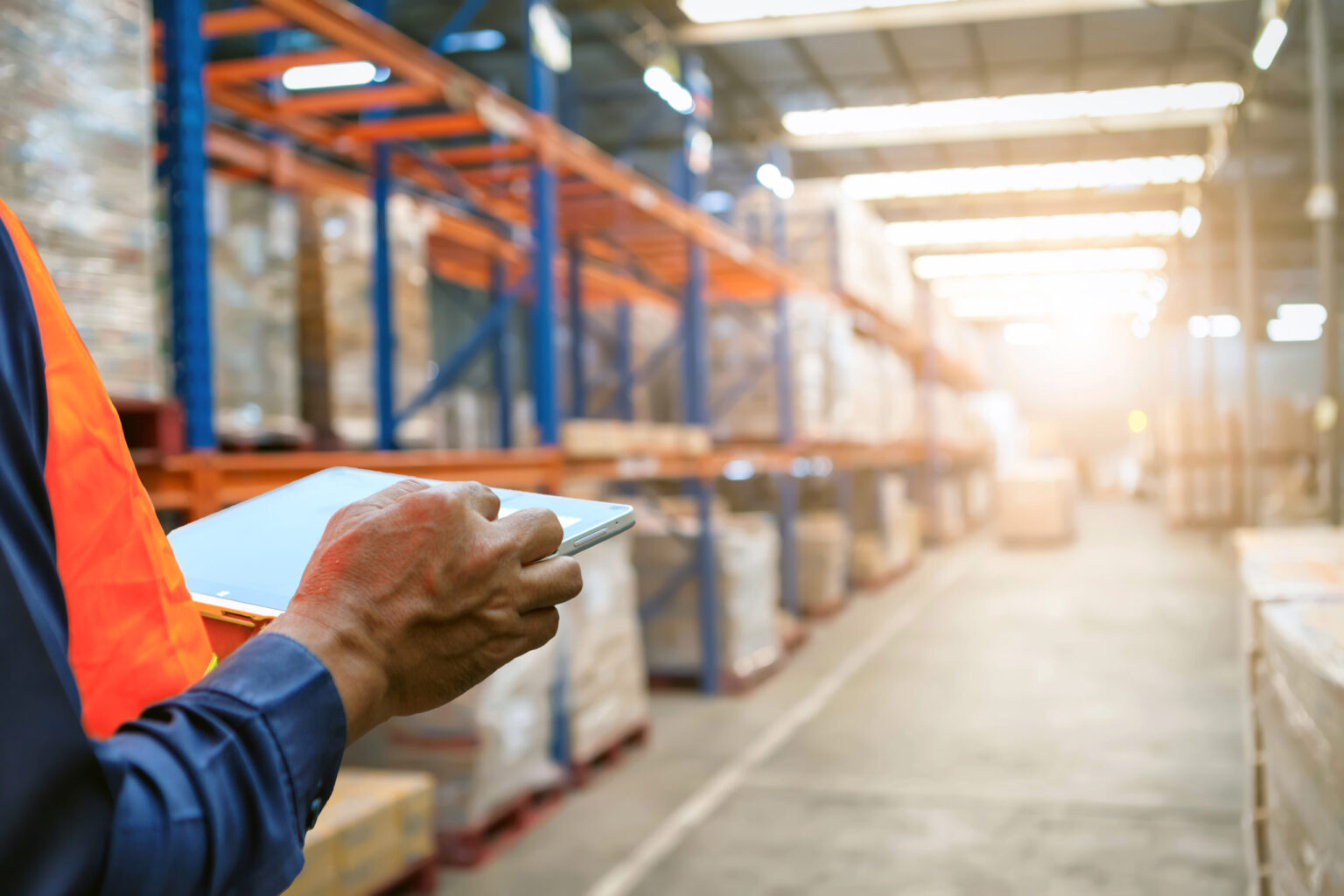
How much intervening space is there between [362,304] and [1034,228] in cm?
1742

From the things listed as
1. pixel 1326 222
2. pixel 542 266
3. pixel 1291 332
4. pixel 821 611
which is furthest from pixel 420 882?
pixel 1291 332

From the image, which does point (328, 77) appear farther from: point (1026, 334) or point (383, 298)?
point (1026, 334)

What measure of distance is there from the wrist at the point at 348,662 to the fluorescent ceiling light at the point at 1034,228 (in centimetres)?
1997

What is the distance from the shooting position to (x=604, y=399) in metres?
8.98

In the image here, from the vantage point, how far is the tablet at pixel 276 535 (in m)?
1.19

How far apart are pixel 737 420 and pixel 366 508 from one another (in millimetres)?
7531

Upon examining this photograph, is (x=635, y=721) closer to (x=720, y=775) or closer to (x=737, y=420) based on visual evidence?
(x=720, y=775)

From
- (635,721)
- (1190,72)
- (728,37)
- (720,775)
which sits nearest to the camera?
(720,775)

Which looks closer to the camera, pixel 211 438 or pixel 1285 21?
pixel 211 438

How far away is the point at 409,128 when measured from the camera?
500 cm

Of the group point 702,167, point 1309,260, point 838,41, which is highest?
point 838,41

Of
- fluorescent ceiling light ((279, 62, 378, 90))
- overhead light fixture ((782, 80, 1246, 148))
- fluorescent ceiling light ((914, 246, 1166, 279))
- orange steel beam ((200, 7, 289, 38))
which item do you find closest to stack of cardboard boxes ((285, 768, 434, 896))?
orange steel beam ((200, 7, 289, 38))

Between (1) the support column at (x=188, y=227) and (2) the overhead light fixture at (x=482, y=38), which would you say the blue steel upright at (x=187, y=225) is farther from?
(2) the overhead light fixture at (x=482, y=38)

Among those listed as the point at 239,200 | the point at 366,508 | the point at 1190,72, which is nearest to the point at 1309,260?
the point at 1190,72
